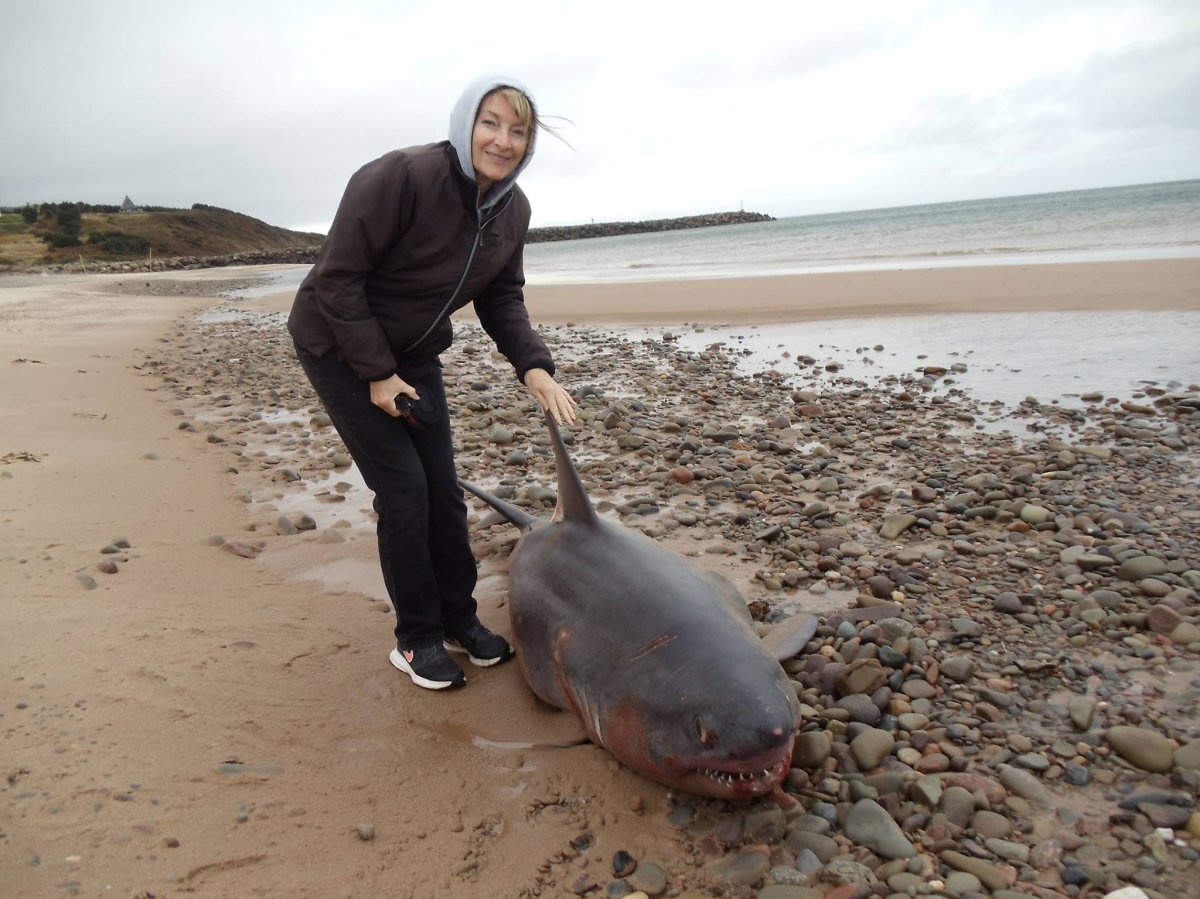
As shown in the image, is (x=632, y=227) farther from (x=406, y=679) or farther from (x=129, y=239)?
(x=406, y=679)

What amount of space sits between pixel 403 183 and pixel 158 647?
226cm

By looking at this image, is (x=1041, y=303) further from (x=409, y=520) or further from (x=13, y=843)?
(x=13, y=843)

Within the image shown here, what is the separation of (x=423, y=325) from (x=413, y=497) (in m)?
0.74

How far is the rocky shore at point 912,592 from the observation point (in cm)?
235

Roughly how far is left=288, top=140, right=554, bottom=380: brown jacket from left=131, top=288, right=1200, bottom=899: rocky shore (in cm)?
183

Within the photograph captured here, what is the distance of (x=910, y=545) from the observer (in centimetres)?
443

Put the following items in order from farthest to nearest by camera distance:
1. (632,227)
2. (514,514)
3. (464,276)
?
(632,227)
(514,514)
(464,276)

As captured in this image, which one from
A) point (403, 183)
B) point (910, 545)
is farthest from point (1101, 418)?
point (403, 183)

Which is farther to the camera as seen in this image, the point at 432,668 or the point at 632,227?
the point at 632,227

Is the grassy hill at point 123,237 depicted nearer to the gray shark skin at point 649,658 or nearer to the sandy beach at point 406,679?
the sandy beach at point 406,679

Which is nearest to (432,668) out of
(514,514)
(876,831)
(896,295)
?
(514,514)

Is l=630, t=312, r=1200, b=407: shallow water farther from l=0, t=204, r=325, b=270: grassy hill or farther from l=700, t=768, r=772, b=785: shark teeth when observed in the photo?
l=0, t=204, r=325, b=270: grassy hill

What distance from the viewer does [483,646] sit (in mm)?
3664

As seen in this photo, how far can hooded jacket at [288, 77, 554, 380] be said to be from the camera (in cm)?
299
